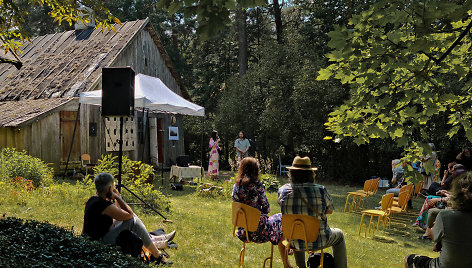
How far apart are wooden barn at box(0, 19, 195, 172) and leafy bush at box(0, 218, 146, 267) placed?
6691 mm

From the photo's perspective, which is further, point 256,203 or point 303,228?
point 256,203

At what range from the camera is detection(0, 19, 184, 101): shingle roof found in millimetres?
14039

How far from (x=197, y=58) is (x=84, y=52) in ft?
37.3

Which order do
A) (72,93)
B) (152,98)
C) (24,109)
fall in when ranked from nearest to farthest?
(152,98) → (24,109) → (72,93)

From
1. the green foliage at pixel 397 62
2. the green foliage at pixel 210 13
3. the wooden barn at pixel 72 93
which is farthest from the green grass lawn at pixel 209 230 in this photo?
the green foliage at pixel 210 13

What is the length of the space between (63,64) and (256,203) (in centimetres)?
1300

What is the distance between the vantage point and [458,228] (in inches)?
135

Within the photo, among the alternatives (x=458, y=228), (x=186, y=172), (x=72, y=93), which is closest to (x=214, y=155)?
(x=186, y=172)

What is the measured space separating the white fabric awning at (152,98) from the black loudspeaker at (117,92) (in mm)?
3658

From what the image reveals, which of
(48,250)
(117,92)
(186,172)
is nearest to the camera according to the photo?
(48,250)

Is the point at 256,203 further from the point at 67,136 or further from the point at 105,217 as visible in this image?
the point at 67,136

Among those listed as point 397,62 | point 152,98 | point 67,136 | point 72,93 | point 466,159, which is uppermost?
point 72,93

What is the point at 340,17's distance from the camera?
59.9 feet

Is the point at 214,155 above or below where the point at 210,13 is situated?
below
